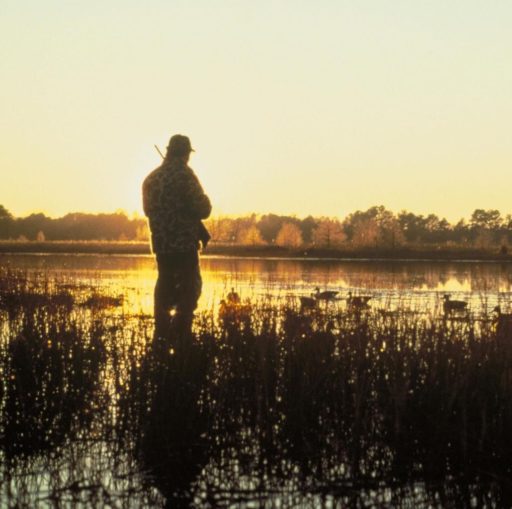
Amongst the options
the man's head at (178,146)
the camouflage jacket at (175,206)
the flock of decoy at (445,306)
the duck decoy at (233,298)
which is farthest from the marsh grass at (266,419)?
the duck decoy at (233,298)

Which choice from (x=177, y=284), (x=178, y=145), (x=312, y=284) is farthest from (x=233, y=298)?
(x=312, y=284)

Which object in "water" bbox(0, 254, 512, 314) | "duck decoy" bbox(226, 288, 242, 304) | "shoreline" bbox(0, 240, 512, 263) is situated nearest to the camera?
"duck decoy" bbox(226, 288, 242, 304)

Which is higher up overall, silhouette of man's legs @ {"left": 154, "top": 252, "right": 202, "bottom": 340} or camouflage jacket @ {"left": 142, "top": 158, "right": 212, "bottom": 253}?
camouflage jacket @ {"left": 142, "top": 158, "right": 212, "bottom": 253}

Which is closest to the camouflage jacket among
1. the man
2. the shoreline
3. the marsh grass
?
the man

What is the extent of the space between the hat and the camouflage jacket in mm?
82

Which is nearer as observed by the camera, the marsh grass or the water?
the marsh grass

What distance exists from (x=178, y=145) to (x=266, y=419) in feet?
11.9

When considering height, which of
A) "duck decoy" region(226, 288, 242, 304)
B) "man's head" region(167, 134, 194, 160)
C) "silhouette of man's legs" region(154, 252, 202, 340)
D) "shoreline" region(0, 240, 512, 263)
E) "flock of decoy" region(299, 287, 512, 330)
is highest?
"man's head" region(167, 134, 194, 160)

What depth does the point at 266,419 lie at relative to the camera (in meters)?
6.59

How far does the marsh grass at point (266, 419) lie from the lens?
5.57 metres

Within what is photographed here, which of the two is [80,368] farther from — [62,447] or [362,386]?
[362,386]

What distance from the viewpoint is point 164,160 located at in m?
9.52

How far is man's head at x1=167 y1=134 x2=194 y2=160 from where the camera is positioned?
9414 millimetres

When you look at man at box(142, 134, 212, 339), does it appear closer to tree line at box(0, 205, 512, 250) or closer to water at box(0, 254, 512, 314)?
water at box(0, 254, 512, 314)
